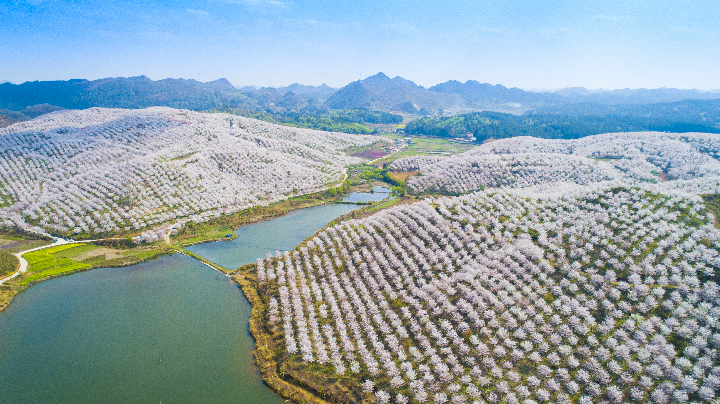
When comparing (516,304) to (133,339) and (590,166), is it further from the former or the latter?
(590,166)

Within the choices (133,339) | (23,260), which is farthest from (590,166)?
(23,260)

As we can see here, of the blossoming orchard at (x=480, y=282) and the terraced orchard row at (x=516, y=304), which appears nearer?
the terraced orchard row at (x=516, y=304)

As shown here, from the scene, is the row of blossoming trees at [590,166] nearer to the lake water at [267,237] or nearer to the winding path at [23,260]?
the lake water at [267,237]

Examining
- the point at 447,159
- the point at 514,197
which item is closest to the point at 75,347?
the point at 514,197

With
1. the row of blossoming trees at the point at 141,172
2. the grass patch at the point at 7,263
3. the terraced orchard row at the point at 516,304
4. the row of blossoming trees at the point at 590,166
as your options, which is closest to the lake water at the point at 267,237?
the terraced orchard row at the point at 516,304

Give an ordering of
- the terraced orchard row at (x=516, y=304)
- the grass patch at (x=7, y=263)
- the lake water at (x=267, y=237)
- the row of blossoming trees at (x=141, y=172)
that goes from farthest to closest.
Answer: the row of blossoming trees at (x=141, y=172) → the lake water at (x=267, y=237) → the grass patch at (x=7, y=263) → the terraced orchard row at (x=516, y=304)

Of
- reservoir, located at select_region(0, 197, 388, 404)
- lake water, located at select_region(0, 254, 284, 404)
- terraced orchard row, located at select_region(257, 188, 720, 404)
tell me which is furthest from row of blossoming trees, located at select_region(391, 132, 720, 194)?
lake water, located at select_region(0, 254, 284, 404)

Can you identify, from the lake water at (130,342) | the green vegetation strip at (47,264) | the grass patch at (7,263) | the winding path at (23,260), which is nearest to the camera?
the lake water at (130,342)
